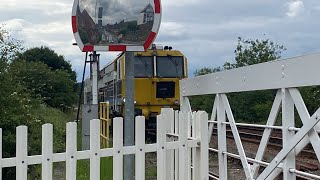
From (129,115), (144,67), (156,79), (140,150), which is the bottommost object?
(140,150)

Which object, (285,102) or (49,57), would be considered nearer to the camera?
(285,102)

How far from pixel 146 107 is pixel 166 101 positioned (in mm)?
756

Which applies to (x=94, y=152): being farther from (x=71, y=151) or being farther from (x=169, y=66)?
(x=169, y=66)

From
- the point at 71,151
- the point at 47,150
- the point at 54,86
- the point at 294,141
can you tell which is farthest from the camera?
the point at 54,86

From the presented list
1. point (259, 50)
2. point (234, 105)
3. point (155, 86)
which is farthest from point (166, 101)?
point (259, 50)

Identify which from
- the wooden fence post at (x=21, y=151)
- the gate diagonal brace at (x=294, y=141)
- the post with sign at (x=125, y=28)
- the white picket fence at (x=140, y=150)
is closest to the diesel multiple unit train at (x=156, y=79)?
the white picket fence at (x=140, y=150)

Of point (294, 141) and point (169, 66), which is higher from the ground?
point (169, 66)

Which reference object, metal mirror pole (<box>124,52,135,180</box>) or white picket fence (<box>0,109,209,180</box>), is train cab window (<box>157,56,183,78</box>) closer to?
white picket fence (<box>0,109,209,180</box>)

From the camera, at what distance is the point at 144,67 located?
2166cm

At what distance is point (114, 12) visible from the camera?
17.8 ft

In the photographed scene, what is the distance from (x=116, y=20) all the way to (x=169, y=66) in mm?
16299

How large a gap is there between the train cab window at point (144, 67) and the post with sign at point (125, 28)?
15937 mm

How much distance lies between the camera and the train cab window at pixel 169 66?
21656mm

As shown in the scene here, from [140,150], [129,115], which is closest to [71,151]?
[140,150]
